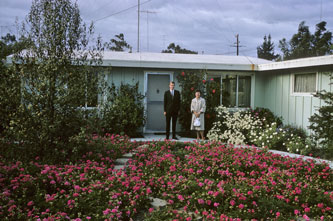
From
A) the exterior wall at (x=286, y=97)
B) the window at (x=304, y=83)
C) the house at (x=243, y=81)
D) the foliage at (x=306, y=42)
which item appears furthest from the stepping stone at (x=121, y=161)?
the foliage at (x=306, y=42)

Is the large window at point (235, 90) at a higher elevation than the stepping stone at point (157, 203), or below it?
higher

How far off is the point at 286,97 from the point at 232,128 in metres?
2.45

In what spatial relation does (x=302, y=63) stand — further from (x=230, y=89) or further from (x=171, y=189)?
(x=171, y=189)

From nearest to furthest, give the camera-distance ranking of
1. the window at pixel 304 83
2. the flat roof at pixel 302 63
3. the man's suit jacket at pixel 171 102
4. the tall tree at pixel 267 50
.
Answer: the flat roof at pixel 302 63
the man's suit jacket at pixel 171 102
the window at pixel 304 83
the tall tree at pixel 267 50

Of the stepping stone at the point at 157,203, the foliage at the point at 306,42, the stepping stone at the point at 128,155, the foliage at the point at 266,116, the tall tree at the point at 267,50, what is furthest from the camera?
the tall tree at the point at 267,50

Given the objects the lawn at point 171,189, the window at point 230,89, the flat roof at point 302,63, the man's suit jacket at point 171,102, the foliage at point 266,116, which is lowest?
the lawn at point 171,189

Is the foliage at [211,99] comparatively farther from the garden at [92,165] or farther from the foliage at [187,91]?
the garden at [92,165]

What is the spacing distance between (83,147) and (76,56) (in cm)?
186

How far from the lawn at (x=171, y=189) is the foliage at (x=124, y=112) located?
331 centimetres

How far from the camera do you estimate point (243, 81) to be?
456 inches

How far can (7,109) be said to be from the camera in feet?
18.4

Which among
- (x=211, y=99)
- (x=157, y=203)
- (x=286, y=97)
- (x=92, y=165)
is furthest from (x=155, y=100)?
(x=157, y=203)

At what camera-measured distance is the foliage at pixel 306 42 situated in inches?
1480

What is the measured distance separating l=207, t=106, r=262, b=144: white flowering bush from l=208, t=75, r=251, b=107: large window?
1152 mm
